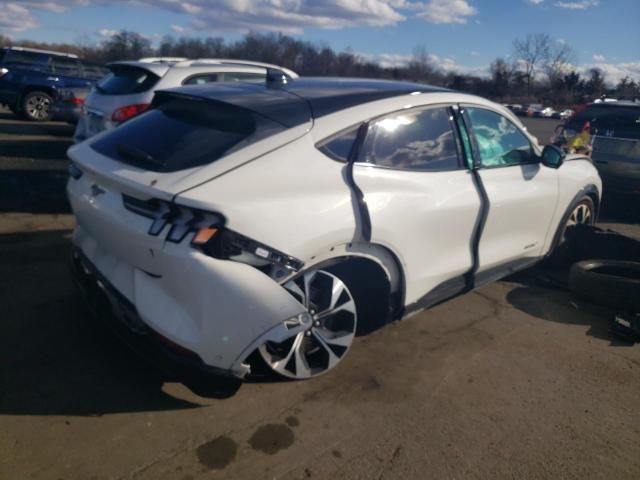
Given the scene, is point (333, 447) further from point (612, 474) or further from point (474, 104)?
point (474, 104)

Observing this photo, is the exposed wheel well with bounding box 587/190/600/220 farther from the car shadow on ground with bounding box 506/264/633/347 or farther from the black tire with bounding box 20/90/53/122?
the black tire with bounding box 20/90/53/122

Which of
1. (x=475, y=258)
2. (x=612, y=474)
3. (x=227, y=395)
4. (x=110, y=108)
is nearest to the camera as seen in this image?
(x=612, y=474)

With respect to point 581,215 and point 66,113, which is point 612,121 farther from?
point 66,113

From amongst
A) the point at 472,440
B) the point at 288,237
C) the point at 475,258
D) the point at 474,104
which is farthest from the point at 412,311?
the point at 474,104

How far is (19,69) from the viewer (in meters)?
13.9

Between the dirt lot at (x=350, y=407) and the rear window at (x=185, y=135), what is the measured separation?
3.87 feet

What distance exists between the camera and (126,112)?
6754 mm

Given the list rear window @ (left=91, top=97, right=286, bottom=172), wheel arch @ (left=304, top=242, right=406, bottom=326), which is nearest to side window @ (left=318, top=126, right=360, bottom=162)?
rear window @ (left=91, top=97, right=286, bottom=172)

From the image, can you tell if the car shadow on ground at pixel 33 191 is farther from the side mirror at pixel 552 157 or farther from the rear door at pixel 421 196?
the side mirror at pixel 552 157

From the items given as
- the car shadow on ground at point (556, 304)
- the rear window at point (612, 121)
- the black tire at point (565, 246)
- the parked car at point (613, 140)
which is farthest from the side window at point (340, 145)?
the rear window at point (612, 121)

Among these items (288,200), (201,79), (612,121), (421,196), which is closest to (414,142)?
(421,196)

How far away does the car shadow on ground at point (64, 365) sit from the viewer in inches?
111

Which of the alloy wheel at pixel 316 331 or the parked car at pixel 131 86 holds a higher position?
the parked car at pixel 131 86

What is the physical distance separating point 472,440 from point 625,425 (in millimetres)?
922
